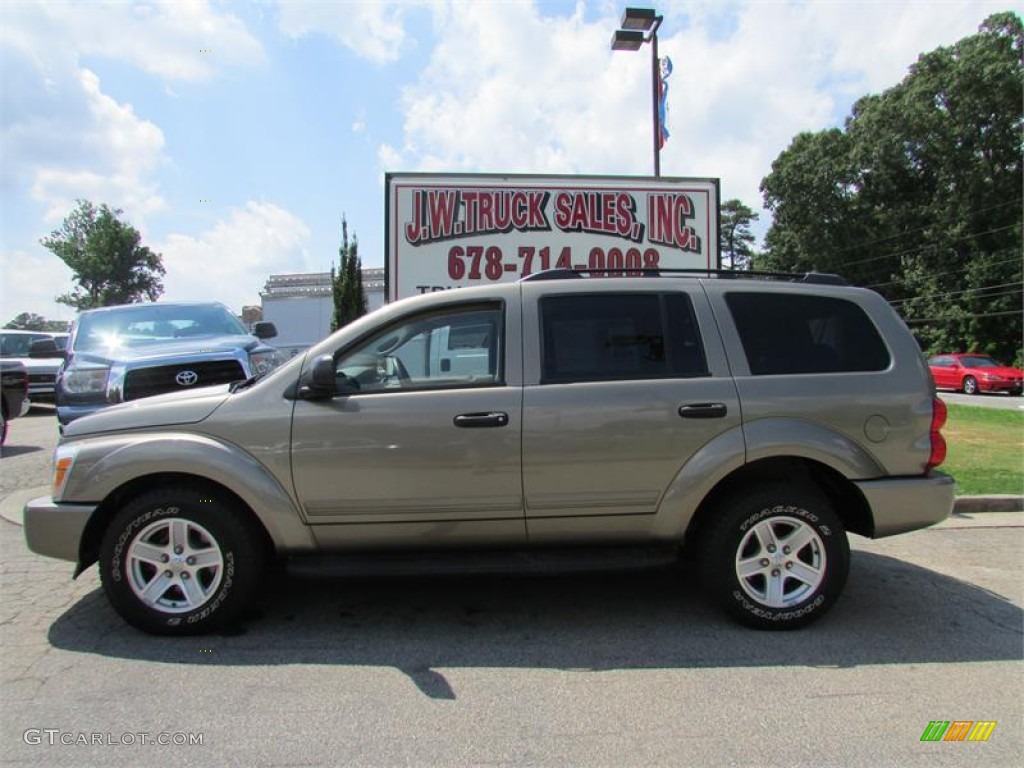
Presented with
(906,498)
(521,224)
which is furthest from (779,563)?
(521,224)

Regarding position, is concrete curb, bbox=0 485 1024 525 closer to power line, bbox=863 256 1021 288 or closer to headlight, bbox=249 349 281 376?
headlight, bbox=249 349 281 376

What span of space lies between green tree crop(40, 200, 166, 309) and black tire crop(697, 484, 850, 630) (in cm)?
6686

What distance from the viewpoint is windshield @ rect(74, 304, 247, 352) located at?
732 cm

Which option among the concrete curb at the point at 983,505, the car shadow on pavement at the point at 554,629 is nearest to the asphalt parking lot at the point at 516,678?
the car shadow on pavement at the point at 554,629

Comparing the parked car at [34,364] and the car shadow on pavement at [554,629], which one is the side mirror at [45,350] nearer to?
the car shadow on pavement at [554,629]

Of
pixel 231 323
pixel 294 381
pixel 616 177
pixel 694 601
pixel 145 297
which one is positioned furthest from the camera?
pixel 145 297

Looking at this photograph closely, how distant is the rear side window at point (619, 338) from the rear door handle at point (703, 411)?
7.5 inches

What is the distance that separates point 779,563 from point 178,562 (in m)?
3.20

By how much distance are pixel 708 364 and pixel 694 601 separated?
1478 millimetres

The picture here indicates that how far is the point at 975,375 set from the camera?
23891mm

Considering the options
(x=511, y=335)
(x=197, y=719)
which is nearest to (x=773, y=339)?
(x=511, y=335)

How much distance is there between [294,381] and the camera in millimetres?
3684

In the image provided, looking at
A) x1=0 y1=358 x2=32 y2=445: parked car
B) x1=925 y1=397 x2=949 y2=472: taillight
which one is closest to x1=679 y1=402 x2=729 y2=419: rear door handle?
x1=925 y1=397 x2=949 y2=472: taillight

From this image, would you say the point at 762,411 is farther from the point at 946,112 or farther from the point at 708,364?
the point at 946,112
